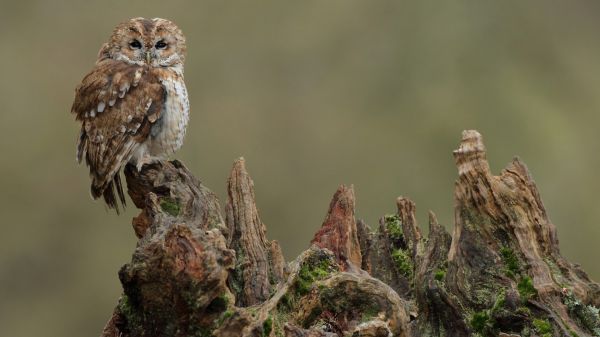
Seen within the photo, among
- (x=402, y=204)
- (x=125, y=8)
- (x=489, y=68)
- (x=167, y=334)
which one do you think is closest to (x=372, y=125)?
(x=489, y=68)

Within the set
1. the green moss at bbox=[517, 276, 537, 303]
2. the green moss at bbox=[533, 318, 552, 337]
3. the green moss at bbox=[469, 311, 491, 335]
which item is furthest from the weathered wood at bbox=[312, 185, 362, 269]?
the green moss at bbox=[533, 318, 552, 337]

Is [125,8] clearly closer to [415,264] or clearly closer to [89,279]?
[89,279]

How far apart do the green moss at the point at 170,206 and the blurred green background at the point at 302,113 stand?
1428cm

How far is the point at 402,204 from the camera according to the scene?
7680 millimetres

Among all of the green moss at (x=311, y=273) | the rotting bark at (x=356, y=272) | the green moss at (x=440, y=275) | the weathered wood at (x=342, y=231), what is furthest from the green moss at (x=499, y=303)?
the weathered wood at (x=342, y=231)

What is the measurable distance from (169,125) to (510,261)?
288 cm

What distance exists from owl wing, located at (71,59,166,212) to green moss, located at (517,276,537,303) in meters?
3.01

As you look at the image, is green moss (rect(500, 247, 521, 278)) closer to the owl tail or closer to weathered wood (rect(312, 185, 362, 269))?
weathered wood (rect(312, 185, 362, 269))

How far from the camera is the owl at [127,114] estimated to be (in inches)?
339

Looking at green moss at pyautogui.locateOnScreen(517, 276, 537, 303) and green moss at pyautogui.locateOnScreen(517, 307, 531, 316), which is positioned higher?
green moss at pyautogui.locateOnScreen(517, 276, 537, 303)

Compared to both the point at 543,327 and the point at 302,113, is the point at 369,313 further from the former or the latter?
the point at 302,113

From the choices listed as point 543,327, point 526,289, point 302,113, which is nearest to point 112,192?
point 526,289

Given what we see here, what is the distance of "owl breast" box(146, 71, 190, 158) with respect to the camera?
8773 millimetres

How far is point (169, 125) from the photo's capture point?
8758 millimetres
